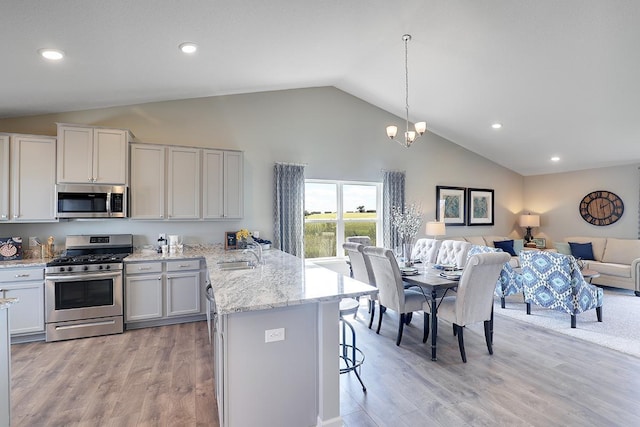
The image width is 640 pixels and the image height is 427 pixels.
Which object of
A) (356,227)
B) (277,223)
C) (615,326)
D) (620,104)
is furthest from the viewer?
(356,227)

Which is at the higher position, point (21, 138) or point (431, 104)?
point (431, 104)

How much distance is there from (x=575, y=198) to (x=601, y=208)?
1.79 ft

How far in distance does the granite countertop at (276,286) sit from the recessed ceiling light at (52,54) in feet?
7.52

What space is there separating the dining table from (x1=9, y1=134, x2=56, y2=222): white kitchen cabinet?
14.2 feet

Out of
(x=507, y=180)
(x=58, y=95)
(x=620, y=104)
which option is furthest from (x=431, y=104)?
(x=58, y=95)

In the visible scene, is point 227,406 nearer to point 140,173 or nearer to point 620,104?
point 140,173

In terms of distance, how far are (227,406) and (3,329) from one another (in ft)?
4.39

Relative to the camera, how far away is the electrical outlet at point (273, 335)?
6.63 ft

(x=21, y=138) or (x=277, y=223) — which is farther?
(x=277, y=223)

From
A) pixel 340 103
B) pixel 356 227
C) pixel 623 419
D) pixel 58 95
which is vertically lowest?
pixel 623 419

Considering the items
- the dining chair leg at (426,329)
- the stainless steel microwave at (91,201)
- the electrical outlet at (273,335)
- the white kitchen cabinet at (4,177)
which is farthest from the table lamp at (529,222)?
the white kitchen cabinet at (4,177)

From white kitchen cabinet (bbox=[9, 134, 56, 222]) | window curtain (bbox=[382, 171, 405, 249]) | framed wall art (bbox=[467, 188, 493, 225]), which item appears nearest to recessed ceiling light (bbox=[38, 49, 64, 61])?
white kitchen cabinet (bbox=[9, 134, 56, 222])

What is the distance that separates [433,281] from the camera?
334cm

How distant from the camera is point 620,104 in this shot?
4.56 meters
